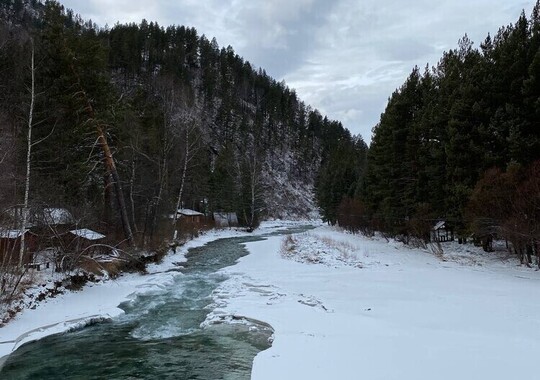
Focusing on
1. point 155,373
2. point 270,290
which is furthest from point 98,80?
point 155,373

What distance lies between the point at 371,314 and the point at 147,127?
26.1 meters

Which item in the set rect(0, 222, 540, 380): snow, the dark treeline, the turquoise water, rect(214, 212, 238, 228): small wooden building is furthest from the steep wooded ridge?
the dark treeline

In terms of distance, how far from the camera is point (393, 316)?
9.93 metres

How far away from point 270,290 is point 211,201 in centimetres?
4587

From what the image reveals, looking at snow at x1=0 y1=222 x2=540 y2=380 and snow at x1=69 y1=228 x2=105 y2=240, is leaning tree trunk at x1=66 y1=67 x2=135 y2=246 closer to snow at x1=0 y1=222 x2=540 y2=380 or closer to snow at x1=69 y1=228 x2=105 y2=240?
snow at x1=69 y1=228 x2=105 y2=240

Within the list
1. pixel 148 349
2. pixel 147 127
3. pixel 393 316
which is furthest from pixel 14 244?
pixel 147 127

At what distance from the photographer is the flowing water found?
7.60 metres

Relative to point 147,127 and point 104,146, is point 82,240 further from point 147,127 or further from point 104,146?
point 147,127

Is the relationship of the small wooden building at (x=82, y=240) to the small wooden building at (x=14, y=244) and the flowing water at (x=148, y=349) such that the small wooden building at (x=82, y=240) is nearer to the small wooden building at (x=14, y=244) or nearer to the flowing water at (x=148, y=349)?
the small wooden building at (x=14, y=244)

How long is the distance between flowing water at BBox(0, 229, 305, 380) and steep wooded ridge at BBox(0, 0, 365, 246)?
580 centimetres

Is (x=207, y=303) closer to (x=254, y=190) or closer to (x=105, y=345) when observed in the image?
(x=105, y=345)

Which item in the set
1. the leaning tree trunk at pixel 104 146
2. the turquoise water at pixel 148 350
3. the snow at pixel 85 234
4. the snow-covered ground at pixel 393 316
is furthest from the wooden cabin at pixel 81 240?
the snow-covered ground at pixel 393 316

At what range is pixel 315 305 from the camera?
11625 mm

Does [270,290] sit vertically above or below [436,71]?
below
